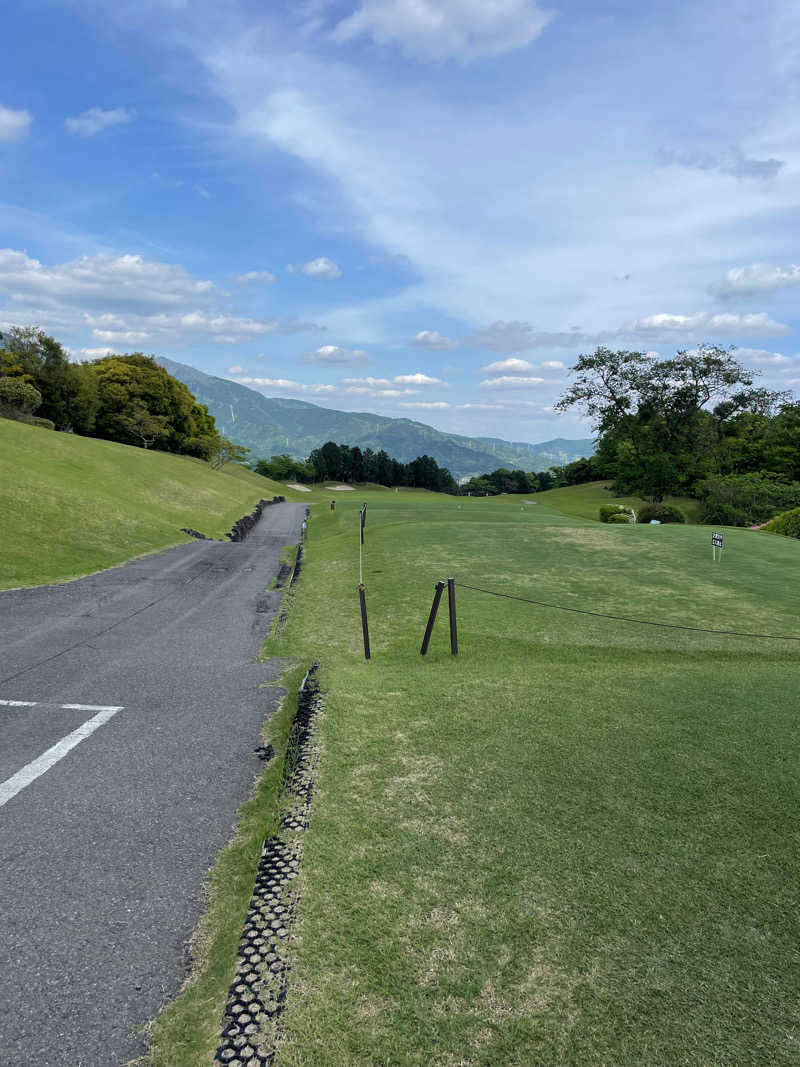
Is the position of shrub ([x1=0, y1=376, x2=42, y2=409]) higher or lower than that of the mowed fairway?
higher

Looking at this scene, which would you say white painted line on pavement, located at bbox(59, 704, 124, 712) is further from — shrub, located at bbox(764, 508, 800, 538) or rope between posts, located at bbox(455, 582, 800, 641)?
shrub, located at bbox(764, 508, 800, 538)

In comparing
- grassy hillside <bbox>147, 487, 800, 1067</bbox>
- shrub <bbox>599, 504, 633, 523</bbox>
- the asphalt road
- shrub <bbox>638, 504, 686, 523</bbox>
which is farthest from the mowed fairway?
shrub <bbox>638, 504, 686, 523</bbox>

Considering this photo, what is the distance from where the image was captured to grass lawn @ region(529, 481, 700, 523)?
62.6 metres

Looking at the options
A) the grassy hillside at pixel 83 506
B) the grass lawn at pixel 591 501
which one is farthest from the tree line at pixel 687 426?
the grassy hillside at pixel 83 506

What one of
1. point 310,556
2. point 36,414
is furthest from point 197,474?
point 310,556

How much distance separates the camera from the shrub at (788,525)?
102ft

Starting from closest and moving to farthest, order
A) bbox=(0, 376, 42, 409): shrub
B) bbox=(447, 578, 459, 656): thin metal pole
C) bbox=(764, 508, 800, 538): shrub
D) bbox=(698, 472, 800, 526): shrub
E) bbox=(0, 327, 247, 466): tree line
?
1. bbox=(447, 578, 459, 656): thin metal pole
2. bbox=(764, 508, 800, 538): shrub
3. bbox=(0, 376, 42, 409): shrub
4. bbox=(698, 472, 800, 526): shrub
5. bbox=(0, 327, 247, 466): tree line

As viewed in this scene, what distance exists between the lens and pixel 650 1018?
10.0 feet

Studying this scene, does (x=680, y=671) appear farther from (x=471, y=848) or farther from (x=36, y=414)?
(x=36, y=414)

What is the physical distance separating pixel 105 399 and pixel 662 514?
2723 inches

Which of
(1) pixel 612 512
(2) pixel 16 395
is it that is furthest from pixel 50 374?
(1) pixel 612 512

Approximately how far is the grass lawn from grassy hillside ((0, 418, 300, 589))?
37979mm

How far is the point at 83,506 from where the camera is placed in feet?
78.6

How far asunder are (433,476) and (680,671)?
122m
